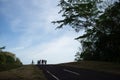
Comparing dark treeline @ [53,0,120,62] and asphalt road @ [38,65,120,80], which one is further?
dark treeline @ [53,0,120,62]

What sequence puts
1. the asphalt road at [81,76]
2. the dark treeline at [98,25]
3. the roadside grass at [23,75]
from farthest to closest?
the dark treeline at [98,25] → the roadside grass at [23,75] → the asphalt road at [81,76]

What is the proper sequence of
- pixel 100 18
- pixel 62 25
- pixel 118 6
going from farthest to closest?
pixel 62 25, pixel 100 18, pixel 118 6

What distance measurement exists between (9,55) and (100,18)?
66831 millimetres

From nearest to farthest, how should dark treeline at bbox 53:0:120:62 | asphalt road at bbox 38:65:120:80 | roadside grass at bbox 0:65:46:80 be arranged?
asphalt road at bbox 38:65:120:80 < roadside grass at bbox 0:65:46:80 < dark treeline at bbox 53:0:120:62

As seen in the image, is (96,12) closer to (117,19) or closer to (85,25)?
(85,25)

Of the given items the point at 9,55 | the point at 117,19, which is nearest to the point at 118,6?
the point at 117,19

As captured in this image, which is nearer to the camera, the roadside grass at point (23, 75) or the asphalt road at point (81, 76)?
the asphalt road at point (81, 76)

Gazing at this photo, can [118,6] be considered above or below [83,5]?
below

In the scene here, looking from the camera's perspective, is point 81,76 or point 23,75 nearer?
point 81,76

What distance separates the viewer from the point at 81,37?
50750 millimetres

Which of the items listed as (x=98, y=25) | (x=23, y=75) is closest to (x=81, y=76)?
(x=23, y=75)

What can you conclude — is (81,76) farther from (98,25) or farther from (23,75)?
(98,25)

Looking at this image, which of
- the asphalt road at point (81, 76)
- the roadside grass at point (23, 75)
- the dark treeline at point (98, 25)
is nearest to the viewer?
the asphalt road at point (81, 76)

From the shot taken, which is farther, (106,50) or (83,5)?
(83,5)
